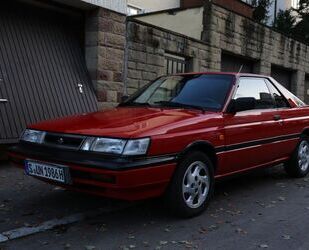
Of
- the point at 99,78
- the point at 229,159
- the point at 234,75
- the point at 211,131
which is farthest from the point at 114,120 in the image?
the point at 99,78

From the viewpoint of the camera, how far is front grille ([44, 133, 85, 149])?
5044 mm

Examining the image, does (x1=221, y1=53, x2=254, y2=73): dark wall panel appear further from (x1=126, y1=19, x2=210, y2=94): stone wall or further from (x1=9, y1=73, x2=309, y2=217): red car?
(x1=9, y1=73, x2=309, y2=217): red car

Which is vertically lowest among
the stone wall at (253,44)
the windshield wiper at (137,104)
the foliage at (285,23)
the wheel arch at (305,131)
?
the wheel arch at (305,131)

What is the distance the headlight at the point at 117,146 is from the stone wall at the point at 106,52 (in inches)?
213

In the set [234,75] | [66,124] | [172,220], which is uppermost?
[234,75]

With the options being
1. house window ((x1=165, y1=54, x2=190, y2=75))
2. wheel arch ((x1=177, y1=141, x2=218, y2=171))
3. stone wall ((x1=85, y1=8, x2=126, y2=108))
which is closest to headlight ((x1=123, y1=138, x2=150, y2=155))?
wheel arch ((x1=177, y1=141, x2=218, y2=171))

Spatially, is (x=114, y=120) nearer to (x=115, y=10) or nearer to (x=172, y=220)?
(x=172, y=220)

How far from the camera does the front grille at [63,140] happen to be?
5.04m

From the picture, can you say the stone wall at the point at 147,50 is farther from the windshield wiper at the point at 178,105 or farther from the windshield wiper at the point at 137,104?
the windshield wiper at the point at 178,105

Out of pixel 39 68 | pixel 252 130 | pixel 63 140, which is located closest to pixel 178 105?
pixel 252 130

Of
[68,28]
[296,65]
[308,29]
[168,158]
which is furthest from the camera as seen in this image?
[308,29]

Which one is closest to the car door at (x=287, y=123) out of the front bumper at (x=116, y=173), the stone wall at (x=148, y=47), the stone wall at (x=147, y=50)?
the front bumper at (x=116, y=173)

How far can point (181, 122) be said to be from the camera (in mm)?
5375

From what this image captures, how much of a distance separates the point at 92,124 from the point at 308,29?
24409 mm
